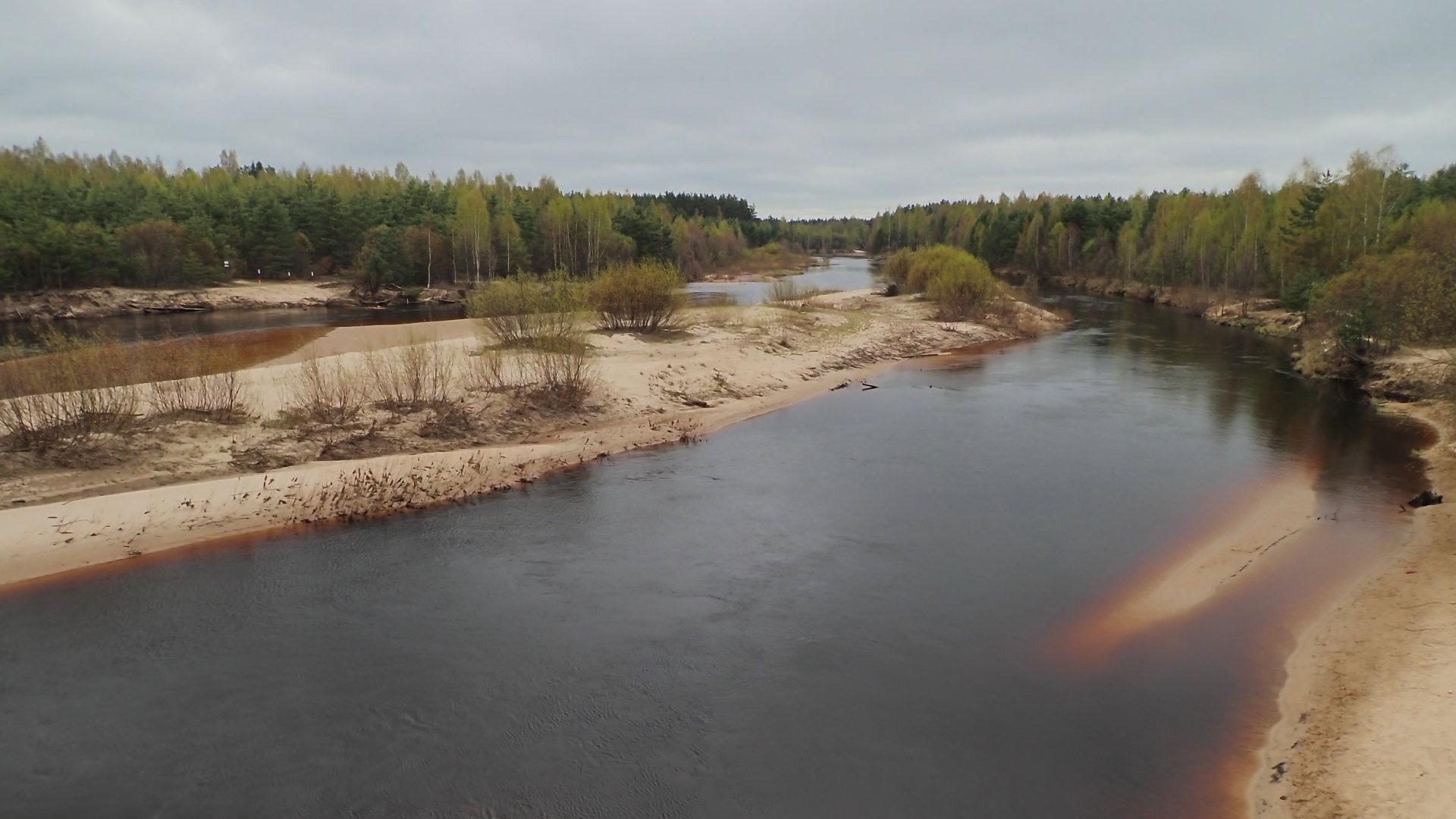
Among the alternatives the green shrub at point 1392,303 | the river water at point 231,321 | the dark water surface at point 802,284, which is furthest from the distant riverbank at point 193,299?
the green shrub at point 1392,303

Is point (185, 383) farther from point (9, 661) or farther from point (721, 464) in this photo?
point (721, 464)

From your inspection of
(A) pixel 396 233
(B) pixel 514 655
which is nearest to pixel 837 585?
(B) pixel 514 655

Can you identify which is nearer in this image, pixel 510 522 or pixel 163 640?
pixel 163 640

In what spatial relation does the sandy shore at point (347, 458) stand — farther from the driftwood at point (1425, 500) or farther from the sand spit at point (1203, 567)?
the driftwood at point (1425, 500)

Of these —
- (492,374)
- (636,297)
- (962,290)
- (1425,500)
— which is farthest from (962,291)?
(492,374)

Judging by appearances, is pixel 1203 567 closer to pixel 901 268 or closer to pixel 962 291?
pixel 962 291
